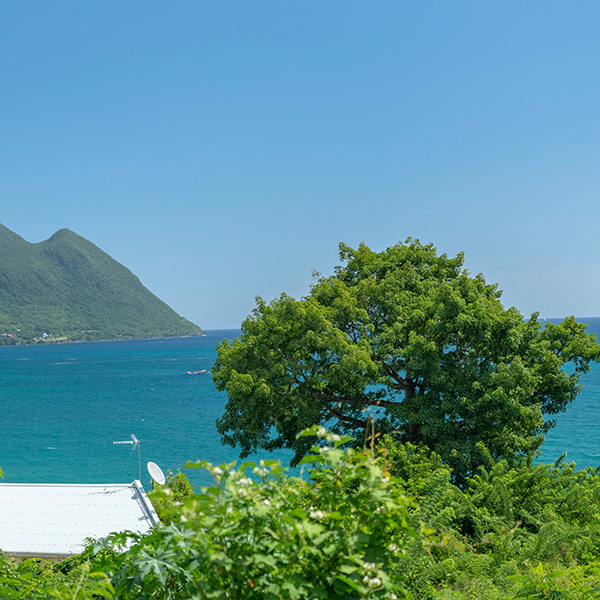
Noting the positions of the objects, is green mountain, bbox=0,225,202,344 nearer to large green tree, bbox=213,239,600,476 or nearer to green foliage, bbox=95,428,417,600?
large green tree, bbox=213,239,600,476

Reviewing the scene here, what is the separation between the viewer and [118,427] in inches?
1729

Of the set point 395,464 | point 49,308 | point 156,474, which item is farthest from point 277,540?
point 49,308

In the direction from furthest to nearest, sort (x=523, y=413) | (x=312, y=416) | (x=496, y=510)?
(x=312, y=416), (x=523, y=413), (x=496, y=510)

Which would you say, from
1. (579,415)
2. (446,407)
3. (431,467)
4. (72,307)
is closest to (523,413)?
(446,407)

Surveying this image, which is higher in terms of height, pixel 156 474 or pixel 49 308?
pixel 49 308

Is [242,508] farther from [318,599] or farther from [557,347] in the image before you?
[557,347]

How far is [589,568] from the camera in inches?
218

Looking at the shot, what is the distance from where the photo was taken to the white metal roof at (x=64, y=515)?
1093cm

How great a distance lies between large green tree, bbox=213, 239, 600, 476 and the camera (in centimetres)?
1190

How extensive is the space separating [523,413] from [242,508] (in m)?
10.6

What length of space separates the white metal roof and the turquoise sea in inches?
472

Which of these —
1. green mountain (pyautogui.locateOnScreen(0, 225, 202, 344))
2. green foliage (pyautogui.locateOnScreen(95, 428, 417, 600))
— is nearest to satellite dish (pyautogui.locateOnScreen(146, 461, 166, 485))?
green foliage (pyautogui.locateOnScreen(95, 428, 417, 600))

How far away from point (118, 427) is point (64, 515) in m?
33.3

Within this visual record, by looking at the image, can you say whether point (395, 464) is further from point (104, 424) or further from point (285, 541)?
point (104, 424)
